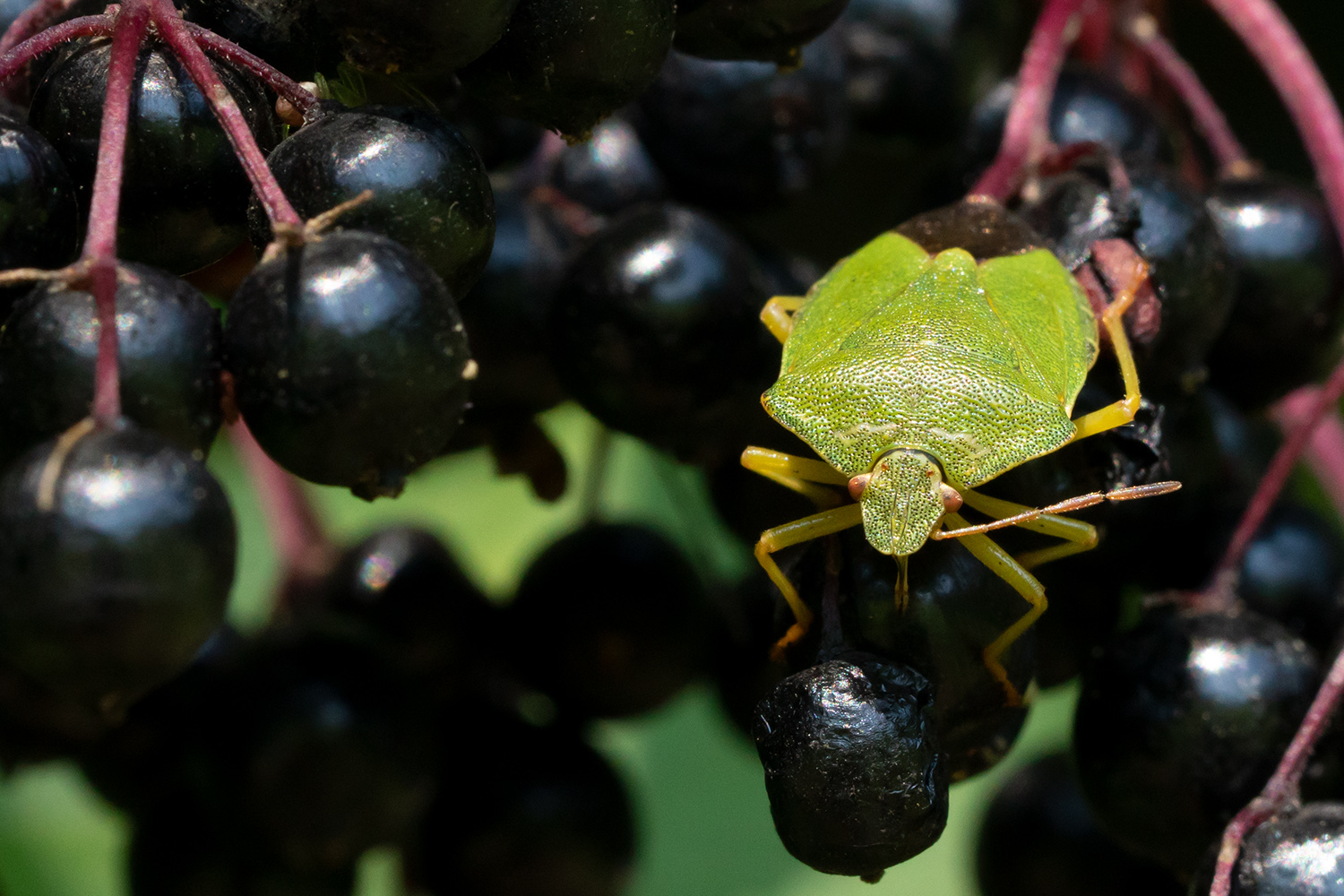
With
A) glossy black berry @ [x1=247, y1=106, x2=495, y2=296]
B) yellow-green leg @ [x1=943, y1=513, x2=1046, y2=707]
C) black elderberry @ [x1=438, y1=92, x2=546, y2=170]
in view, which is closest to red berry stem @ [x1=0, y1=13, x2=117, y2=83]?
glossy black berry @ [x1=247, y1=106, x2=495, y2=296]

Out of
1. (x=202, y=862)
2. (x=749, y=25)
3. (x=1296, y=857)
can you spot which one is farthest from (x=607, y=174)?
(x=1296, y=857)

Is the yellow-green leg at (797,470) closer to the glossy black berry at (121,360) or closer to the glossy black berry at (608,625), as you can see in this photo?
the glossy black berry at (608,625)

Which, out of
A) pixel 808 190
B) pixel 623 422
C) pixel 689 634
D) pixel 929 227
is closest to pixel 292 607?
pixel 689 634

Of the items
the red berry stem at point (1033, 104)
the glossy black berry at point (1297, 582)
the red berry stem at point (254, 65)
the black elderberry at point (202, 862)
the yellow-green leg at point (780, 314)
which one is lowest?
the black elderberry at point (202, 862)

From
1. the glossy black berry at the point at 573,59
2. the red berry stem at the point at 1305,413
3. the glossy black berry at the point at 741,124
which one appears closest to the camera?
the glossy black berry at the point at 573,59

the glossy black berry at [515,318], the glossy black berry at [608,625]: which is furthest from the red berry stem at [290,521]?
the glossy black berry at [515,318]

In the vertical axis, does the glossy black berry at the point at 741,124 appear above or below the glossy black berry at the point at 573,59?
below
